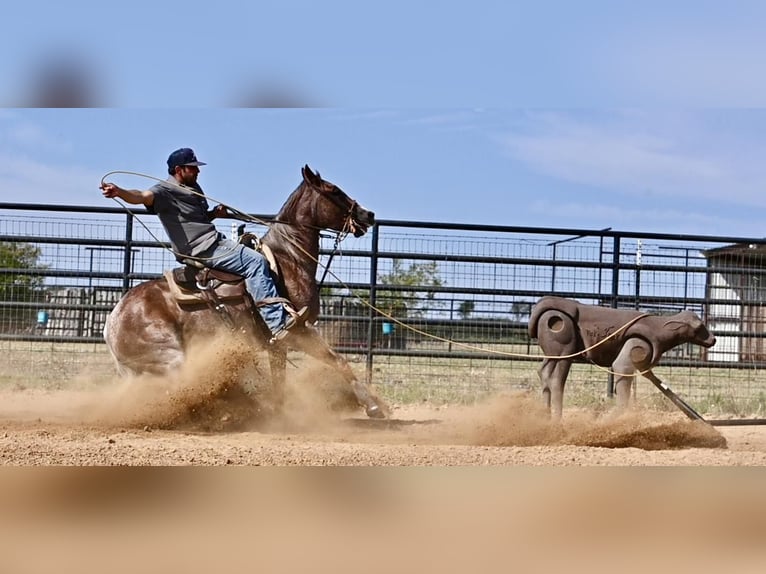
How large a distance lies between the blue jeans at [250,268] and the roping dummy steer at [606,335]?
2.08m

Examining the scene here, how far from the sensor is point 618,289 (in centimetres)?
923

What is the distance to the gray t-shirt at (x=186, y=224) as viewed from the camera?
6.56 metres

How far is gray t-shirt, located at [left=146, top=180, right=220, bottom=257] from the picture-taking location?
656 centimetres

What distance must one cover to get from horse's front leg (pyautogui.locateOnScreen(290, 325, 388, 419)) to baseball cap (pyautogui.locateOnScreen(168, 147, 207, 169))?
1.63 m

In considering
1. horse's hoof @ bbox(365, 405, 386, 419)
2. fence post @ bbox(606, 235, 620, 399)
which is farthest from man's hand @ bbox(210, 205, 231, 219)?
fence post @ bbox(606, 235, 620, 399)

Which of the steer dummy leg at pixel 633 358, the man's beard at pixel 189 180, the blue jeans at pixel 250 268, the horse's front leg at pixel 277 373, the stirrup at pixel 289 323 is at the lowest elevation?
the horse's front leg at pixel 277 373

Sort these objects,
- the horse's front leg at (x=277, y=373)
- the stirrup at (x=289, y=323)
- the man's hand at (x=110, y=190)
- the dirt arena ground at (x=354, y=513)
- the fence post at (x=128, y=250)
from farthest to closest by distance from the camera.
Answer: the fence post at (x=128, y=250)
the horse's front leg at (x=277, y=373)
the stirrup at (x=289, y=323)
the man's hand at (x=110, y=190)
the dirt arena ground at (x=354, y=513)

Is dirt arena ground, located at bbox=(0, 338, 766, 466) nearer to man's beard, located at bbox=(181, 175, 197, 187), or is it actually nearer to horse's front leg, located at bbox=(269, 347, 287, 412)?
horse's front leg, located at bbox=(269, 347, 287, 412)

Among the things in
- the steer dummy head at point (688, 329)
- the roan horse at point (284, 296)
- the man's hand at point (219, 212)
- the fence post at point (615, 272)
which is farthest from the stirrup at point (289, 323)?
the fence post at point (615, 272)

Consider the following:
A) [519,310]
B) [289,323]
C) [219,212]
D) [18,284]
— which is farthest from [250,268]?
[519,310]

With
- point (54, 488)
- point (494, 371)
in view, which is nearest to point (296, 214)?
point (494, 371)

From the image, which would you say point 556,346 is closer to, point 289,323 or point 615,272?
point 289,323

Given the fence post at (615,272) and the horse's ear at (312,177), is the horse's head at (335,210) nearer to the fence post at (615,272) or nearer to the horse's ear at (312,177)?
the horse's ear at (312,177)

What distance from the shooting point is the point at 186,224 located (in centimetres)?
662
